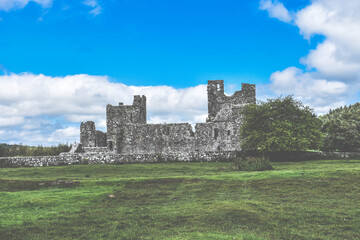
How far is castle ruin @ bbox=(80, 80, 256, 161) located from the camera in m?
45.2

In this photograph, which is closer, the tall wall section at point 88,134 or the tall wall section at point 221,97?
the tall wall section at point 88,134

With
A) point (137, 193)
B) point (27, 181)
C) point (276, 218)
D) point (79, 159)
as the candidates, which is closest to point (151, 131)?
point (79, 159)

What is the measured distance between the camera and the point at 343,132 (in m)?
43.8

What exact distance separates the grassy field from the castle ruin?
22.3m

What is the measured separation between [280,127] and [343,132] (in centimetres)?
1254

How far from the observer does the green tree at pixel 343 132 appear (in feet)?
141

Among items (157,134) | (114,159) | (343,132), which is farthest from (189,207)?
(343,132)

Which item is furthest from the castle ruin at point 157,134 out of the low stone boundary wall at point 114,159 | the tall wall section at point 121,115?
the low stone boundary wall at point 114,159

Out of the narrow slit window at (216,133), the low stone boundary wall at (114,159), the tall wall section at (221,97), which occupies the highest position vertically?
the tall wall section at (221,97)

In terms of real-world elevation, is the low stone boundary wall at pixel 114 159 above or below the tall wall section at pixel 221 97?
below

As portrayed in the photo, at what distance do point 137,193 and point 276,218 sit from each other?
741 cm

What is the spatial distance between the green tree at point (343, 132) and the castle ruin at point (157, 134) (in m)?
12.2

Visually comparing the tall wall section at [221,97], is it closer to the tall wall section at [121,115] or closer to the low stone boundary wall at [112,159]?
the tall wall section at [121,115]

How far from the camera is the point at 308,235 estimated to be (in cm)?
1083
